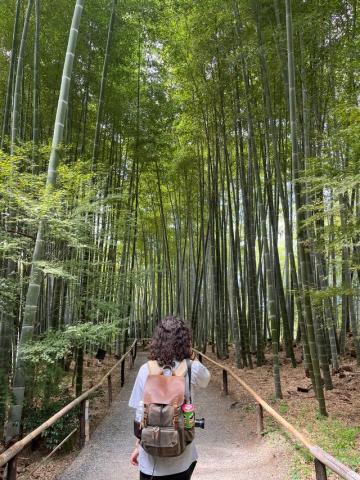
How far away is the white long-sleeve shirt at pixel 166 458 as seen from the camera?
1607 millimetres

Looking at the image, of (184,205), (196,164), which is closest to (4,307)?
(196,164)

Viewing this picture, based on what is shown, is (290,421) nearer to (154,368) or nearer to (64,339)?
(64,339)

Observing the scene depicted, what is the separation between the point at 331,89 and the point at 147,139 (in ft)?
12.6

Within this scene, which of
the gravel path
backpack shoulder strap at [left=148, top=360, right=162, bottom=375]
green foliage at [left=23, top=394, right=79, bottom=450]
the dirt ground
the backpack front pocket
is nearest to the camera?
the backpack front pocket

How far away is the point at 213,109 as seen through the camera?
25.5ft

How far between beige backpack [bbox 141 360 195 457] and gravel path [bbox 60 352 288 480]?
1926 mm

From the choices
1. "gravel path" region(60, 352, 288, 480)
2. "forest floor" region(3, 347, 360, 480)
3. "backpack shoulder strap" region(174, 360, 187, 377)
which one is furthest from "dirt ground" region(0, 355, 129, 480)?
"backpack shoulder strap" region(174, 360, 187, 377)

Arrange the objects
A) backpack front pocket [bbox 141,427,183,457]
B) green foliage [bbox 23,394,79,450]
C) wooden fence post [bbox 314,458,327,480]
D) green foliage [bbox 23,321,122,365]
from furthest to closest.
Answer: green foliage [bbox 23,394,79,450], green foliage [bbox 23,321,122,365], wooden fence post [bbox 314,458,327,480], backpack front pocket [bbox 141,427,183,457]

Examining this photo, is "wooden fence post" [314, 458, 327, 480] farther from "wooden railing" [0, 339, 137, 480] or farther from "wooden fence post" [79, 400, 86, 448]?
"wooden fence post" [79, 400, 86, 448]

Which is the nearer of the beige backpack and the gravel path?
the beige backpack

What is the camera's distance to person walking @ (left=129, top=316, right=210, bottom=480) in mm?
1608

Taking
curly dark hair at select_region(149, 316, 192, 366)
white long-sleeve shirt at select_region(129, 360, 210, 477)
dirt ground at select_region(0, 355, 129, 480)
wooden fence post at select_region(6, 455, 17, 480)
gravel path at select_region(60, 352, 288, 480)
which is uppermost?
curly dark hair at select_region(149, 316, 192, 366)

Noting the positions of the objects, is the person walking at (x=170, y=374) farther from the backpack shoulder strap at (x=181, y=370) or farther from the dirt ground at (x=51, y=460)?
the dirt ground at (x=51, y=460)

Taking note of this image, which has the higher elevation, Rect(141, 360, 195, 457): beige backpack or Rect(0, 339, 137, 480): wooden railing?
Rect(141, 360, 195, 457): beige backpack
